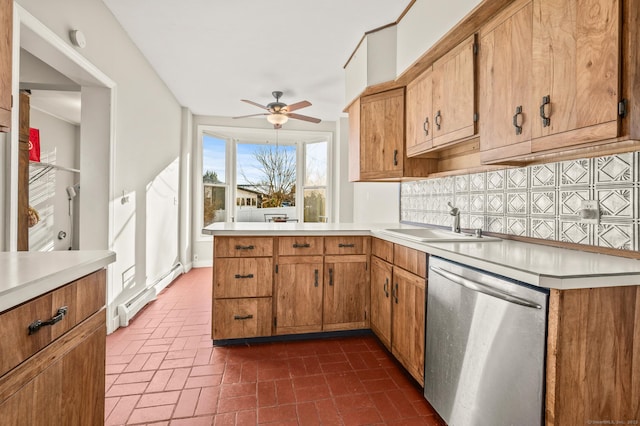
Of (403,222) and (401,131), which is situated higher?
(401,131)

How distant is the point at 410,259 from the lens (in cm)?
201

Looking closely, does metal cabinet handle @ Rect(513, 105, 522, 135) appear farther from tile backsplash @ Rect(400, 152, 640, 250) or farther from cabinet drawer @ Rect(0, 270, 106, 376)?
cabinet drawer @ Rect(0, 270, 106, 376)

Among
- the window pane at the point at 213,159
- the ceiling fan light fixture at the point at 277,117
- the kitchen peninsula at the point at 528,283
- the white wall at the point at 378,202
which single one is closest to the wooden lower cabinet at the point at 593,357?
the kitchen peninsula at the point at 528,283

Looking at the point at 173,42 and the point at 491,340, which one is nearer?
the point at 491,340

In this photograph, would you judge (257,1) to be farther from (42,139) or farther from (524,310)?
(42,139)

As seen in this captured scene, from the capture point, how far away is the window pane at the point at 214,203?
225 inches

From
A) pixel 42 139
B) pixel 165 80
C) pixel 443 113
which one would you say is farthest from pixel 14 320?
pixel 42 139

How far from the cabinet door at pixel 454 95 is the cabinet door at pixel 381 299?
1038 millimetres

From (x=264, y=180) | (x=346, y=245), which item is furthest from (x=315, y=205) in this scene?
(x=346, y=245)

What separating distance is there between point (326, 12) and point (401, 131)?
1.23m

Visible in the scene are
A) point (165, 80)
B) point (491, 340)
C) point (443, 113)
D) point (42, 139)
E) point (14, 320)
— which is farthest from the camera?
point (42, 139)

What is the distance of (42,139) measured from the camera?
460cm

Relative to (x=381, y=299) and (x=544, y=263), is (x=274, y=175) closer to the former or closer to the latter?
(x=381, y=299)

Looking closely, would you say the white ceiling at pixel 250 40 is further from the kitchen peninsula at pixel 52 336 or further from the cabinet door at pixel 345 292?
the kitchen peninsula at pixel 52 336
